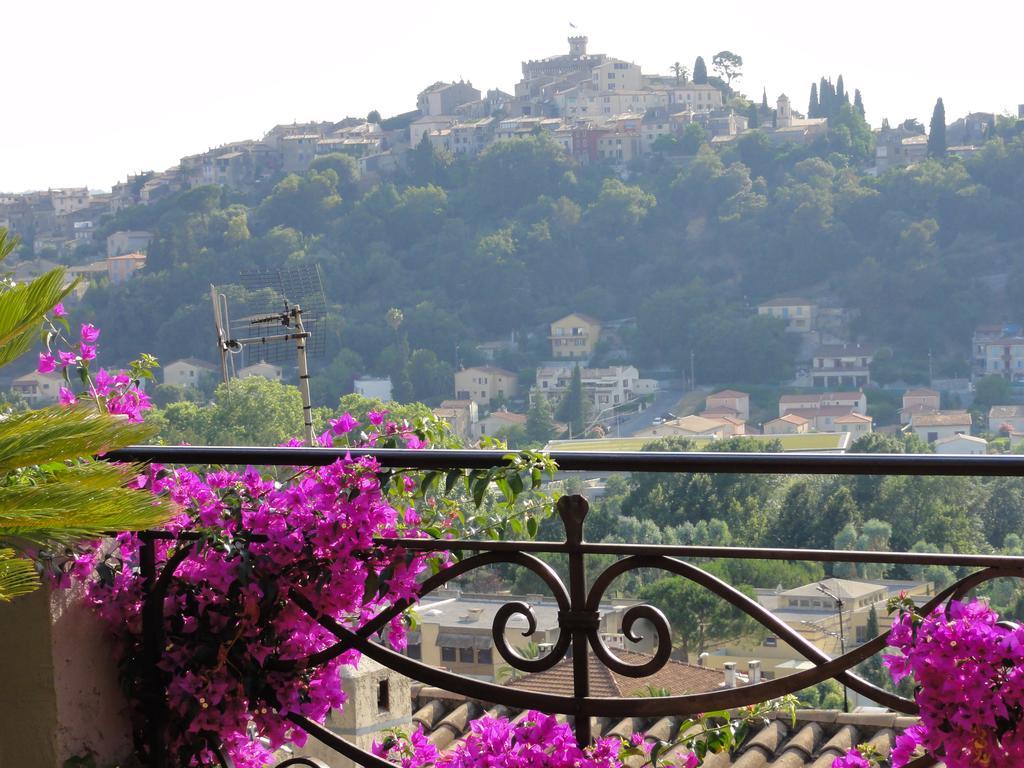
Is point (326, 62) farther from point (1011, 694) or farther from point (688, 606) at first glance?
point (1011, 694)

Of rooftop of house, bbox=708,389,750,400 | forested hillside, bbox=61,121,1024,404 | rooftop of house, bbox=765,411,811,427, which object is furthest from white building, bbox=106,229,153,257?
rooftop of house, bbox=765,411,811,427

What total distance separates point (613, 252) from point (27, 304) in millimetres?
57105

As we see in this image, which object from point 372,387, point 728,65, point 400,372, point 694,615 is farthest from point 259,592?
point 728,65

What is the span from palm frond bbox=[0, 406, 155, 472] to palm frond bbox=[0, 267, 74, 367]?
0.08 m

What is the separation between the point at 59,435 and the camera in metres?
1.19

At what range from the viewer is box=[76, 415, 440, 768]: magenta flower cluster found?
1309mm

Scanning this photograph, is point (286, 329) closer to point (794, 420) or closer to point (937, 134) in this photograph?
point (794, 420)

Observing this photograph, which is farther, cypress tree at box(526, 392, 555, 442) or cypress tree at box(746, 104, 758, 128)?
cypress tree at box(746, 104, 758, 128)

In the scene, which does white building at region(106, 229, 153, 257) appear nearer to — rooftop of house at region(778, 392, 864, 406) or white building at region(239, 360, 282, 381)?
white building at region(239, 360, 282, 381)

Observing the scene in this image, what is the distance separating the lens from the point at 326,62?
57344 mm

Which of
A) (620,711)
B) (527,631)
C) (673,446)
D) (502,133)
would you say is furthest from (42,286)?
(502,133)

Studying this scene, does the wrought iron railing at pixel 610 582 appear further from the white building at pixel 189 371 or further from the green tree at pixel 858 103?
the green tree at pixel 858 103

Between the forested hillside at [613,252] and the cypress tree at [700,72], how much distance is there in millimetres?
15424

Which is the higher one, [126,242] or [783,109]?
[783,109]
